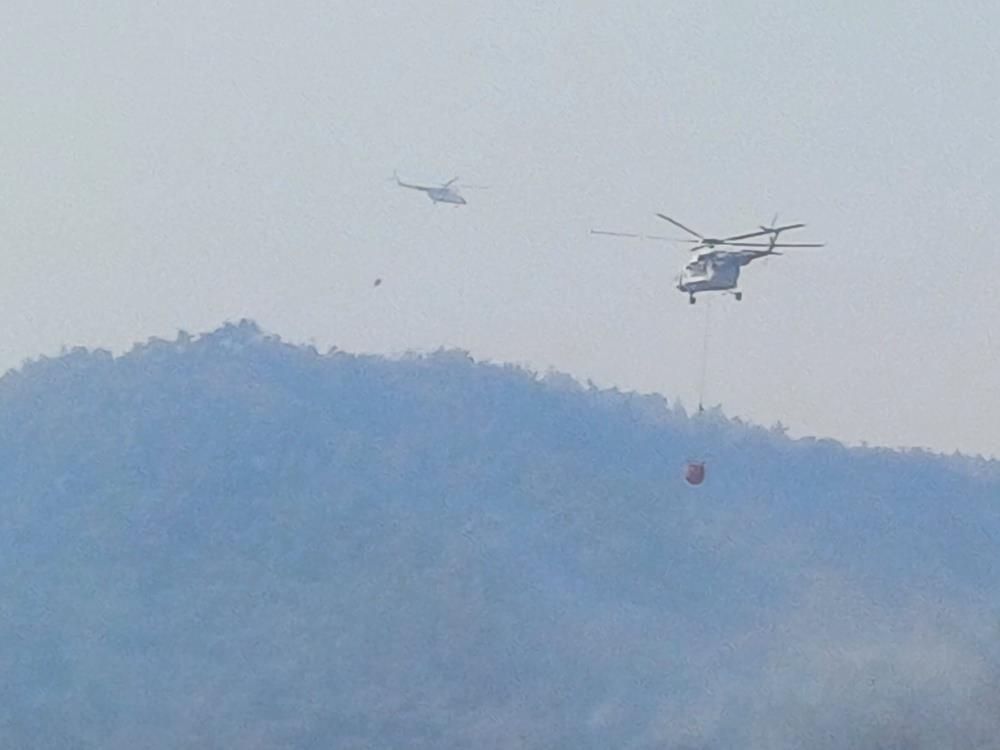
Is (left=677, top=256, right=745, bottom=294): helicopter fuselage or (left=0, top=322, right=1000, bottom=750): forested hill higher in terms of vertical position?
(left=677, top=256, right=745, bottom=294): helicopter fuselage

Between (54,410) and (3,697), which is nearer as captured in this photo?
(3,697)

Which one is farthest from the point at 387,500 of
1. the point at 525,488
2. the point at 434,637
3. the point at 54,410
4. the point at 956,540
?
the point at 956,540

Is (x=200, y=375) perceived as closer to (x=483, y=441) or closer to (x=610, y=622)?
(x=483, y=441)

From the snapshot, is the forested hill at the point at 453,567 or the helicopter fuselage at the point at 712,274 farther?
the forested hill at the point at 453,567

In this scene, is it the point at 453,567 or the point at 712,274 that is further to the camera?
the point at 453,567

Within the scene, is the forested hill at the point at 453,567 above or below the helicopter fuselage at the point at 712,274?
below

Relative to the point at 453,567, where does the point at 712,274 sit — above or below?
above

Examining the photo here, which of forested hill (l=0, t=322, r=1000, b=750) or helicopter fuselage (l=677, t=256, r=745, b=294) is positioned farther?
forested hill (l=0, t=322, r=1000, b=750)

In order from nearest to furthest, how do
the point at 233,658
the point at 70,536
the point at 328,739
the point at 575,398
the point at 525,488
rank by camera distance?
the point at 328,739 → the point at 233,658 → the point at 70,536 → the point at 525,488 → the point at 575,398
